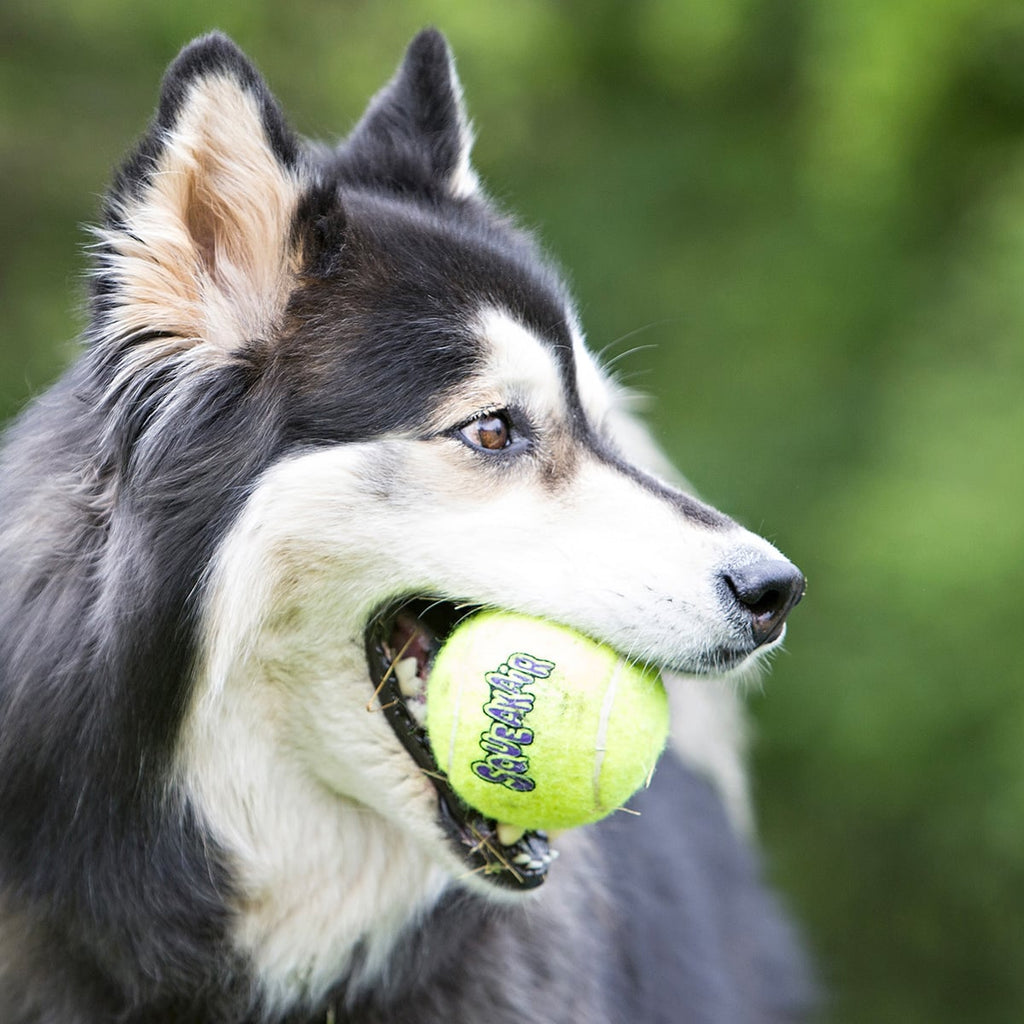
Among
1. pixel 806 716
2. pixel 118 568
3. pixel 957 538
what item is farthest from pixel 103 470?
pixel 806 716

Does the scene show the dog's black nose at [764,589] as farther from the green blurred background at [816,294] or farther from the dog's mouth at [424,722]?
the green blurred background at [816,294]

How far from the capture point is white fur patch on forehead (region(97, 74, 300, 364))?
2.22 m

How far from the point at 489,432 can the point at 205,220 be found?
1.93 ft

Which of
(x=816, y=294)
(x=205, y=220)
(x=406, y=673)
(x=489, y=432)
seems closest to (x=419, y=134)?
(x=205, y=220)

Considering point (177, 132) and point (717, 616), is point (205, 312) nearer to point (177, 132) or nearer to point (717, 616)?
point (177, 132)

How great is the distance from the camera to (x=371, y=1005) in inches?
94.7

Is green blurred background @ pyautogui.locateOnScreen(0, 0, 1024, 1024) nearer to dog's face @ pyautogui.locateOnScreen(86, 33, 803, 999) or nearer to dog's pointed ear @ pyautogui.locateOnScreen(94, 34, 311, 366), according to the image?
dog's face @ pyautogui.locateOnScreen(86, 33, 803, 999)

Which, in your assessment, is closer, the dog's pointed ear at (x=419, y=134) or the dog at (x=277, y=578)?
the dog at (x=277, y=578)

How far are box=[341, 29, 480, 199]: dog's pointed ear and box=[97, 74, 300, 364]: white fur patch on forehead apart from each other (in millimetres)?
427

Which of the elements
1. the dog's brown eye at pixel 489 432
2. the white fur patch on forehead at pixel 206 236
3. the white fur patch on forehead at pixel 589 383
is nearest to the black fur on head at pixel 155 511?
the white fur patch on forehead at pixel 206 236

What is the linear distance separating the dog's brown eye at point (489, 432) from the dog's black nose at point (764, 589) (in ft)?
1.45

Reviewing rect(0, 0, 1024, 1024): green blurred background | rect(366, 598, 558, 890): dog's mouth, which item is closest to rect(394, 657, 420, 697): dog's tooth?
rect(366, 598, 558, 890): dog's mouth

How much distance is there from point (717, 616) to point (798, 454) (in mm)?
4263

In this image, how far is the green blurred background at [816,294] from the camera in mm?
5035
